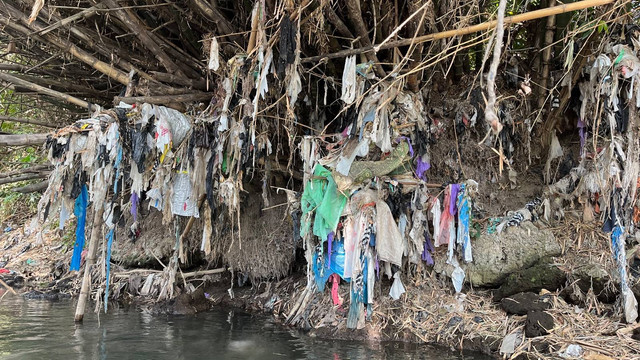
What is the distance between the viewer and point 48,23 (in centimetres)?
549

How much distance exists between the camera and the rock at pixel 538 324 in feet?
16.1

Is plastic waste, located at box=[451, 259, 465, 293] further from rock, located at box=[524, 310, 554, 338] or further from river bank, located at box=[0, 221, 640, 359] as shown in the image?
rock, located at box=[524, 310, 554, 338]

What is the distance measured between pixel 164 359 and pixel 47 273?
637cm

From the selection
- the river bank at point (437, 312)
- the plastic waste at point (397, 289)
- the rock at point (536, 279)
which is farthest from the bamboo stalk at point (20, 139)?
the rock at point (536, 279)

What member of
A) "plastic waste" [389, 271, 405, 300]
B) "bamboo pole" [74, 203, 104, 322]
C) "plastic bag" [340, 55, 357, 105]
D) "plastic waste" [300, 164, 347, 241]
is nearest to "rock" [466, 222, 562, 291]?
"plastic waste" [389, 271, 405, 300]

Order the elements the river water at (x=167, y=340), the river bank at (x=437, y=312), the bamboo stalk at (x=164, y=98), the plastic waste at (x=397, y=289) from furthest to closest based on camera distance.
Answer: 1. the plastic waste at (x=397, y=289)
2. the bamboo stalk at (x=164, y=98)
3. the river water at (x=167, y=340)
4. the river bank at (x=437, y=312)

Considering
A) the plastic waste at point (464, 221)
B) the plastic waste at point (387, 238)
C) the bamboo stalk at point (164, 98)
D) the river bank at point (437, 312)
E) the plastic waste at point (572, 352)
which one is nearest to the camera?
the plastic waste at point (572, 352)

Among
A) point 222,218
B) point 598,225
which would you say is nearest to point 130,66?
point 222,218

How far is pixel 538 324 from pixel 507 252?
4.38 feet

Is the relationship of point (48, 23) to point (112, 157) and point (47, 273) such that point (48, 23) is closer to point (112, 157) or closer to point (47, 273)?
point (112, 157)

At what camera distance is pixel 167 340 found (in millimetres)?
5754

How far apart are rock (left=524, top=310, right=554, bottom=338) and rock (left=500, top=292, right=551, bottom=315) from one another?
22 cm

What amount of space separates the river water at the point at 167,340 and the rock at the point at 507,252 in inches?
55.2

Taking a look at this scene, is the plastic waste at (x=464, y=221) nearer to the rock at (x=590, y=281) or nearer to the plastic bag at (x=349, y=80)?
the rock at (x=590, y=281)
